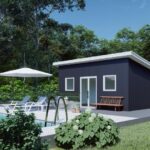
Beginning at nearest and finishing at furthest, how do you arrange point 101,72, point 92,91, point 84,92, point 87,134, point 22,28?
point 87,134, point 101,72, point 92,91, point 84,92, point 22,28

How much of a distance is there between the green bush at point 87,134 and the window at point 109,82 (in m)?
11.4

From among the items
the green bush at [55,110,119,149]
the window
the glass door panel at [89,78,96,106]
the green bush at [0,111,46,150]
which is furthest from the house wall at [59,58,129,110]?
the green bush at [0,111,46,150]

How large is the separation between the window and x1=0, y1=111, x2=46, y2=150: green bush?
13602 millimetres

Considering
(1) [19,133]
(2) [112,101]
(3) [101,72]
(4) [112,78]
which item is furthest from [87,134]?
(3) [101,72]

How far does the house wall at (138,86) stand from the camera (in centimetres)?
1884

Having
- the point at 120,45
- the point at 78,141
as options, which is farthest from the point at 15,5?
the point at 78,141

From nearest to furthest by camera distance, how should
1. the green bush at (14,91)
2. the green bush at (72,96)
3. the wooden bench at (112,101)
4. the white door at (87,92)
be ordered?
the wooden bench at (112,101) < the green bush at (72,96) < the white door at (87,92) < the green bush at (14,91)

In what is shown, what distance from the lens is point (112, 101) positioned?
19.3m

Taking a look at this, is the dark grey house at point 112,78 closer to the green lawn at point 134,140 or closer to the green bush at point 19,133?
the green lawn at point 134,140

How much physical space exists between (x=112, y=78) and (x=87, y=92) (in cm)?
264

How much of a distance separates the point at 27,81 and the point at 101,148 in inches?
957

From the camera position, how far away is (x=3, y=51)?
3312 centimetres

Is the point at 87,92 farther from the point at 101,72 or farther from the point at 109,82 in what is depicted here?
the point at 109,82

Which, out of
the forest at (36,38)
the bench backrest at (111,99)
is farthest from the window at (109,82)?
the forest at (36,38)
